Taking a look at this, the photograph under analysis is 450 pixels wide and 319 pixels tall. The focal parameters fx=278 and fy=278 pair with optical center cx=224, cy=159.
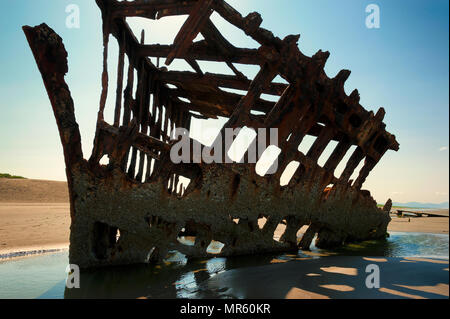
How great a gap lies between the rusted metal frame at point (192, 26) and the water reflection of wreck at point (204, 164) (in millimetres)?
15

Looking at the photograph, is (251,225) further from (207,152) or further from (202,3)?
(202,3)

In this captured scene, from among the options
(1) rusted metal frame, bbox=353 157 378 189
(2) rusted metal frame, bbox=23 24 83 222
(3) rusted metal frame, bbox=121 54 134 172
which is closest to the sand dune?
(3) rusted metal frame, bbox=121 54 134 172

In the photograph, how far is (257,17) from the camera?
459cm

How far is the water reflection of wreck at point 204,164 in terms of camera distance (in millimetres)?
3820

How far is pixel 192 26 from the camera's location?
448 centimetres

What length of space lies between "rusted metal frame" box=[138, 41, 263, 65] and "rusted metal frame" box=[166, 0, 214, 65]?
755 mm

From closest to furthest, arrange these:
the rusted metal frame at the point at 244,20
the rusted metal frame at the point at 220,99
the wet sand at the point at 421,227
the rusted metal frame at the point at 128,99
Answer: the rusted metal frame at the point at 244,20, the rusted metal frame at the point at 128,99, the rusted metal frame at the point at 220,99, the wet sand at the point at 421,227

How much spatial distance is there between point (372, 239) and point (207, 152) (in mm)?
6169

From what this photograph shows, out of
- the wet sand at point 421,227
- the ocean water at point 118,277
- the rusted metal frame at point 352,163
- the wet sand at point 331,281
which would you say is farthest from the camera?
the wet sand at point 421,227

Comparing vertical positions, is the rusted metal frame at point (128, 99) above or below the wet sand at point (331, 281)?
A: above

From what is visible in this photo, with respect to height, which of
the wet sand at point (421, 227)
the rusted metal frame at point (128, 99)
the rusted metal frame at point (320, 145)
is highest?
the rusted metal frame at point (128, 99)

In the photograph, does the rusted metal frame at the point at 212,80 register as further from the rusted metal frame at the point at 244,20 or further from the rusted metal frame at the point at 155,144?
the rusted metal frame at the point at 155,144

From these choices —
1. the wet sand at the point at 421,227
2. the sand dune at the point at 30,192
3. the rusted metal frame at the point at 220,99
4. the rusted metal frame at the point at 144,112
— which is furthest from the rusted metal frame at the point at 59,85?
the sand dune at the point at 30,192
